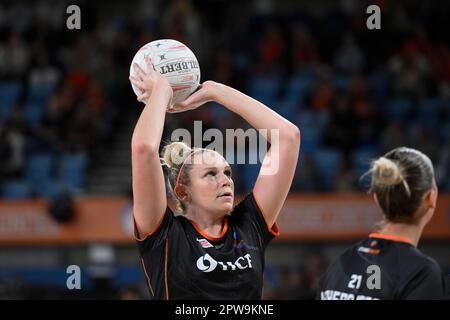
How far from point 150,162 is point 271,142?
690 millimetres

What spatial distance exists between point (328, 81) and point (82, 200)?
14.0ft

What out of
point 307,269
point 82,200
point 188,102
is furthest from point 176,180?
point 82,200

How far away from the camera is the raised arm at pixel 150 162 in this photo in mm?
3221

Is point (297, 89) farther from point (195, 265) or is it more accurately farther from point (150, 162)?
point (150, 162)

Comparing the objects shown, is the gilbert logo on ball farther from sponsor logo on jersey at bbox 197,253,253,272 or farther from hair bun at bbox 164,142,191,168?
sponsor logo on jersey at bbox 197,253,253,272

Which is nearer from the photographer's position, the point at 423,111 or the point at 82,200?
the point at 82,200

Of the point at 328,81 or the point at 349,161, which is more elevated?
the point at 328,81

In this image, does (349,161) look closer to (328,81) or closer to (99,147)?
(328,81)

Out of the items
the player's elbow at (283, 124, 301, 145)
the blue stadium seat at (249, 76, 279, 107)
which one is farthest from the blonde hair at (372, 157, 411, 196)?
the blue stadium seat at (249, 76, 279, 107)

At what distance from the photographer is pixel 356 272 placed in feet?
11.1

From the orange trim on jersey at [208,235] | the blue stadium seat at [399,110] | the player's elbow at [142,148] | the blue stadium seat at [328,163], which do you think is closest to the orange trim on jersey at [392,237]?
the orange trim on jersey at [208,235]

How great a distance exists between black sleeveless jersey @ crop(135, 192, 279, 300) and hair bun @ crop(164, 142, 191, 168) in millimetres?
345

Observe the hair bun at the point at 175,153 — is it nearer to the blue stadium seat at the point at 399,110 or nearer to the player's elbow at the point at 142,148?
the player's elbow at the point at 142,148

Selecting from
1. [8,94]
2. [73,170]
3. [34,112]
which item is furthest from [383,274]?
[8,94]
